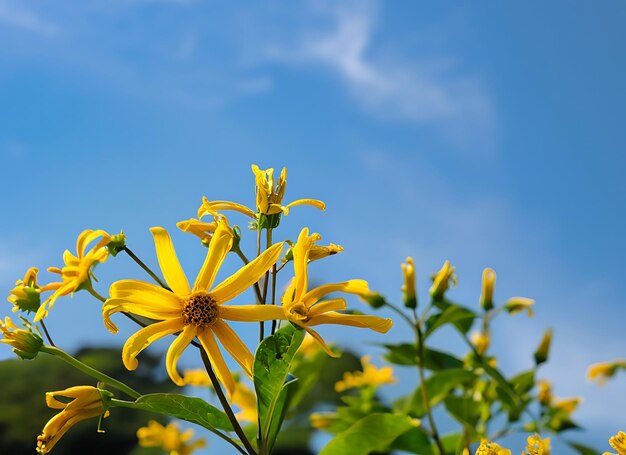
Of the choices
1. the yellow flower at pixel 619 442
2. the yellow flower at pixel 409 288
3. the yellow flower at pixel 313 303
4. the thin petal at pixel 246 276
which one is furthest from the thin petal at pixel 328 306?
the yellow flower at pixel 409 288

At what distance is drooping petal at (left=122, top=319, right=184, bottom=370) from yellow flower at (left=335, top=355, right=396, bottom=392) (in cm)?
175

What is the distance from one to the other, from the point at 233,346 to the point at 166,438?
5.10 feet

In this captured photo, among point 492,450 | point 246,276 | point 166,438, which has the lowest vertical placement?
point 492,450

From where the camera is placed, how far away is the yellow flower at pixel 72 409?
126 cm

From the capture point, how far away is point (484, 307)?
2.43 meters

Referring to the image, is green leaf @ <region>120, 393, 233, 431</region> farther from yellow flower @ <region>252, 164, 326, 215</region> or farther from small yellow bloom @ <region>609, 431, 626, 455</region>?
small yellow bloom @ <region>609, 431, 626, 455</region>

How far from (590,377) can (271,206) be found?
1798mm

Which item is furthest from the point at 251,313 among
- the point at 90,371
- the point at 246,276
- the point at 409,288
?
the point at 409,288

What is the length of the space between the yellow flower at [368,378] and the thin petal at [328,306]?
1716 mm

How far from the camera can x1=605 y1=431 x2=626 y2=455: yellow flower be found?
3.96 ft

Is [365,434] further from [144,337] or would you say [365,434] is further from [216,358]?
[144,337]

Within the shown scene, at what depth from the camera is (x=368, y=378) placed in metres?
2.93

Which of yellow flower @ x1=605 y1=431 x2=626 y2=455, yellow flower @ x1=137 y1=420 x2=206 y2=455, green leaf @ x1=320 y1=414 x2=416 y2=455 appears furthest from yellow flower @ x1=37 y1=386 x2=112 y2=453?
yellow flower @ x1=137 y1=420 x2=206 y2=455

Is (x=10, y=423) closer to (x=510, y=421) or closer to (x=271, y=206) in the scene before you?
(x=510, y=421)
